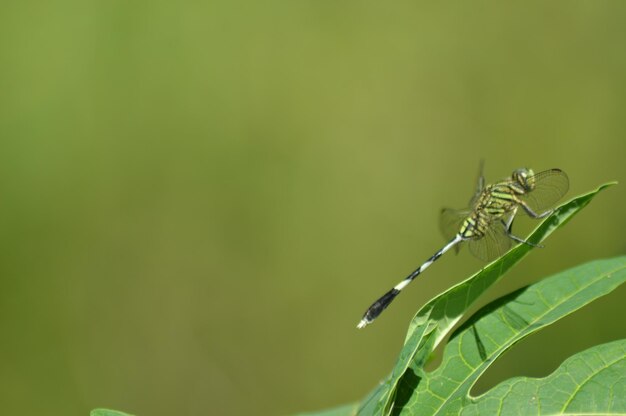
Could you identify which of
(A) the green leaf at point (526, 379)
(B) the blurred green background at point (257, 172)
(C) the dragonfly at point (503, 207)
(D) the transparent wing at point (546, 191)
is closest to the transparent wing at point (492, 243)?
(C) the dragonfly at point (503, 207)

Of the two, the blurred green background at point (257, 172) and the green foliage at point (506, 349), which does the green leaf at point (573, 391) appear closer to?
the green foliage at point (506, 349)

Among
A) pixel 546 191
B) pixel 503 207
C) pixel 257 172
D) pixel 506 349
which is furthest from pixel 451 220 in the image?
pixel 257 172

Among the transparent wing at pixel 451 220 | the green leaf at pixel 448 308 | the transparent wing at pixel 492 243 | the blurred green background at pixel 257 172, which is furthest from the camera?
the blurred green background at pixel 257 172

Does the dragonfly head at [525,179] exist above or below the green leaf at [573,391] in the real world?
above

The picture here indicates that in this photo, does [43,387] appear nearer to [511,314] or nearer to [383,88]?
[383,88]

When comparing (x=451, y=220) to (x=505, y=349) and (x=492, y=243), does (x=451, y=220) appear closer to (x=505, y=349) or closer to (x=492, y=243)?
(x=492, y=243)

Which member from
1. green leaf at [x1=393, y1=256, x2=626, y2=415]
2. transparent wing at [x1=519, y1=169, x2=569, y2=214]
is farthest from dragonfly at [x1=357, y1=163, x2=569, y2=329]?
green leaf at [x1=393, y1=256, x2=626, y2=415]

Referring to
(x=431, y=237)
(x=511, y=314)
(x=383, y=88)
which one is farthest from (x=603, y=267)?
(x=383, y=88)
